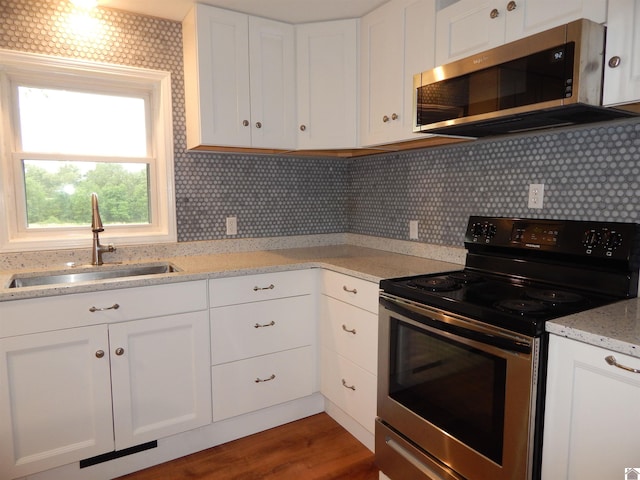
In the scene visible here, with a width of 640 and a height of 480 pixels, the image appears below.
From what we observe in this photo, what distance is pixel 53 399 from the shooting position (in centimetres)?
168

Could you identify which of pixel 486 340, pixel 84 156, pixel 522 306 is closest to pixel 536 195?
pixel 522 306

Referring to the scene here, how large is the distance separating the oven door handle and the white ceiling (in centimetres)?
154

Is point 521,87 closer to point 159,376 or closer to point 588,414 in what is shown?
point 588,414

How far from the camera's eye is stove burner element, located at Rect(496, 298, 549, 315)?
1.28m

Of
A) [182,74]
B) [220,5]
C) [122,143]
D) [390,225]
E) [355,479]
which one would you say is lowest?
[355,479]

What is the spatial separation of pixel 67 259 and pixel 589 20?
2452 mm

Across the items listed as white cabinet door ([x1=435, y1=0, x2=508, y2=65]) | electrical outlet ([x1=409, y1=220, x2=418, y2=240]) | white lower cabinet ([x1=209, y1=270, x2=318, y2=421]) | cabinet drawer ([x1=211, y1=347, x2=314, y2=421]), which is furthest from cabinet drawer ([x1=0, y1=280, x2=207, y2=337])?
white cabinet door ([x1=435, y1=0, x2=508, y2=65])

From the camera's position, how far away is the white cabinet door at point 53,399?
162 centimetres

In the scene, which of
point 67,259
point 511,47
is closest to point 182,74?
point 67,259

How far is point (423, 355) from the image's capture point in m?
1.60

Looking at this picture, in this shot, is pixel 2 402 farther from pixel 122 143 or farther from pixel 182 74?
pixel 182 74

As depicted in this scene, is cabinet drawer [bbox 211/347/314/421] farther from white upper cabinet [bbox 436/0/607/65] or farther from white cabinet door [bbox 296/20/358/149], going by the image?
white upper cabinet [bbox 436/0/607/65]

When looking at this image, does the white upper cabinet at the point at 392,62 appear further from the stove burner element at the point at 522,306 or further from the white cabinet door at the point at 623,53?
the stove burner element at the point at 522,306

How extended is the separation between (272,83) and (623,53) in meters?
1.66
